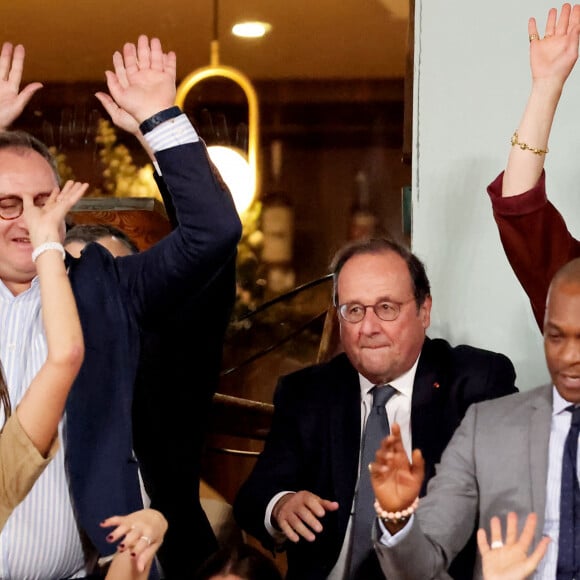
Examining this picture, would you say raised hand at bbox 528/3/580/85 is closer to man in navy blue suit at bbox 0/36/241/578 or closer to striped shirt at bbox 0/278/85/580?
man in navy blue suit at bbox 0/36/241/578

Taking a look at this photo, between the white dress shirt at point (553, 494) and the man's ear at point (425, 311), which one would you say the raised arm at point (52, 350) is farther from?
the man's ear at point (425, 311)

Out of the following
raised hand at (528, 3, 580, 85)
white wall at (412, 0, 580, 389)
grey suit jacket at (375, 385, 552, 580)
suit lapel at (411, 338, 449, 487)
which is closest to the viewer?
grey suit jacket at (375, 385, 552, 580)

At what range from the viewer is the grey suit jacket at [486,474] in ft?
5.72

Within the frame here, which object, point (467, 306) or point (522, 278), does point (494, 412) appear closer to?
point (522, 278)

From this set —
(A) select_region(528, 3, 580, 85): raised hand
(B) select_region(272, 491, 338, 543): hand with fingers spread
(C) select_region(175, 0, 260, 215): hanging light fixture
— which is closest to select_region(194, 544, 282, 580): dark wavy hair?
(B) select_region(272, 491, 338, 543): hand with fingers spread

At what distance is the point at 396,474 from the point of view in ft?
5.19

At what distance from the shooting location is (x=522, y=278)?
198 centimetres

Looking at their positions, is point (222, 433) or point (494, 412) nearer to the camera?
point (494, 412)

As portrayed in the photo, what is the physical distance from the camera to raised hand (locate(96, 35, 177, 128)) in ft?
5.91

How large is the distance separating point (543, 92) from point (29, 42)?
3.07 m

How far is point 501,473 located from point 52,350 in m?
0.69

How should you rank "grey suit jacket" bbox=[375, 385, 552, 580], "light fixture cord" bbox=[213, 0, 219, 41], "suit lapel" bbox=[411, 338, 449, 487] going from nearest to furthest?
"grey suit jacket" bbox=[375, 385, 552, 580], "suit lapel" bbox=[411, 338, 449, 487], "light fixture cord" bbox=[213, 0, 219, 41]

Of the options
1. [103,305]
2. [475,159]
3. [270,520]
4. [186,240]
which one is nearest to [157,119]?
[186,240]

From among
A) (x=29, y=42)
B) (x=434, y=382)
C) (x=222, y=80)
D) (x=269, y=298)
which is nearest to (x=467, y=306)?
(x=434, y=382)
